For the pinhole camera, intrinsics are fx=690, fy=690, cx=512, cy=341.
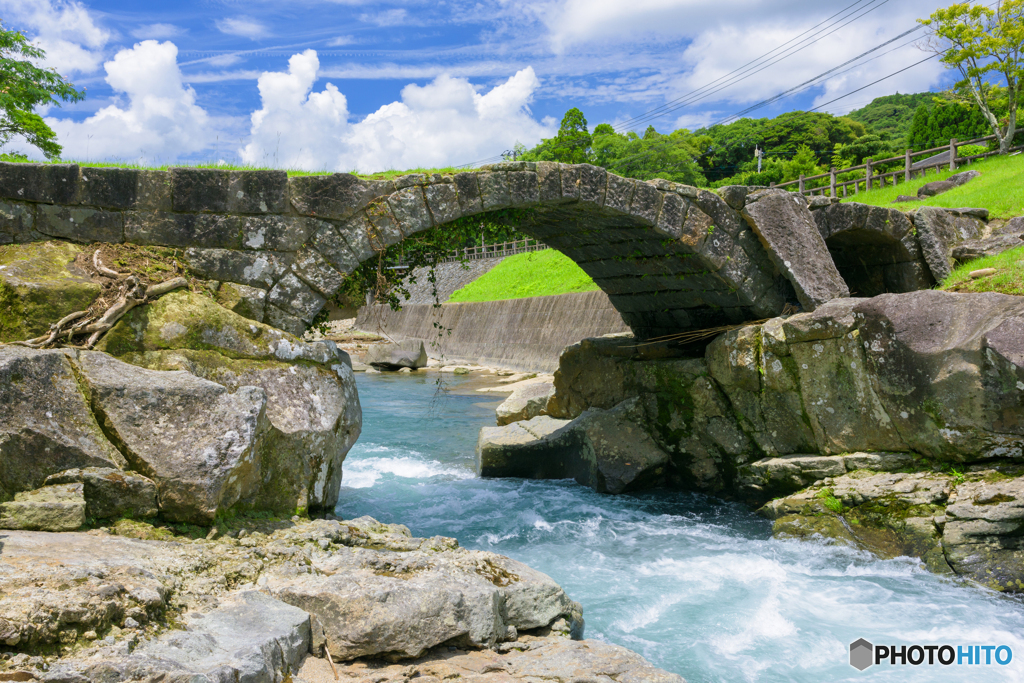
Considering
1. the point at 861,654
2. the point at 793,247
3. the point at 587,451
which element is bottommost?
the point at 861,654

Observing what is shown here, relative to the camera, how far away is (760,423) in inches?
330

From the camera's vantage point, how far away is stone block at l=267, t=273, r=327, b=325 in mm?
6164

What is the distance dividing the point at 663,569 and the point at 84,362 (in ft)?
16.8

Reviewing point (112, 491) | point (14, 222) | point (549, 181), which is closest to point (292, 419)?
point (112, 491)

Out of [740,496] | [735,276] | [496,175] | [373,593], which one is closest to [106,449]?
[373,593]

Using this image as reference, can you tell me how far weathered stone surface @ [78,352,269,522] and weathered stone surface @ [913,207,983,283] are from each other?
8.43m

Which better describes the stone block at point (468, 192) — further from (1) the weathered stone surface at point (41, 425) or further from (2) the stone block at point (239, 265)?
(1) the weathered stone surface at point (41, 425)

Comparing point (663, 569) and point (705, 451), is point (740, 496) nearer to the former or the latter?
point (705, 451)

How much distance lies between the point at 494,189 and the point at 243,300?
2624 millimetres

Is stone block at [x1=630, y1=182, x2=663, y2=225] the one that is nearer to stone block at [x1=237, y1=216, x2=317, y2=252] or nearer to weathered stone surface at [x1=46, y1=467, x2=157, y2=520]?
stone block at [x1=237, y1=216, x2=317, y2=252]

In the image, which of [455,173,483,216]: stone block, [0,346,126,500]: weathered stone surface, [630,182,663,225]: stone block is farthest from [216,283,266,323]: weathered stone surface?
[630,182,663,225]: stone block

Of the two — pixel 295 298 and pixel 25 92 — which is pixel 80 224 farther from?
pixel 25 92

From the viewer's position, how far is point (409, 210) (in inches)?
A: 257

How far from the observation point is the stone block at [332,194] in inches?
243
